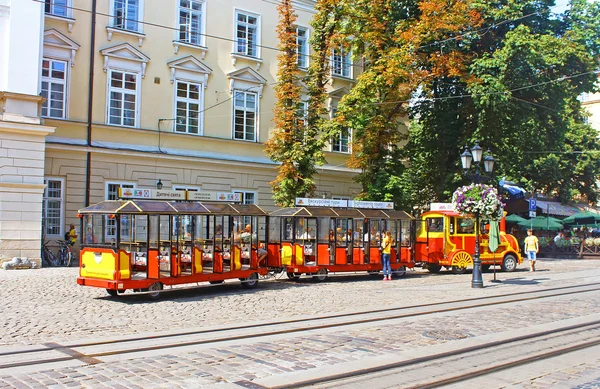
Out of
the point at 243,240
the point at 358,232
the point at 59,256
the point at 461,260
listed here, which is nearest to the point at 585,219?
the point at 461,260

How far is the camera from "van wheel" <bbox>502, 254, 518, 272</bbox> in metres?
26.0

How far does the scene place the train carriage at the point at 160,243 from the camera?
46.9 ft

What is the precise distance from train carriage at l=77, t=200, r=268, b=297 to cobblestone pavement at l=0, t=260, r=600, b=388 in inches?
22.1

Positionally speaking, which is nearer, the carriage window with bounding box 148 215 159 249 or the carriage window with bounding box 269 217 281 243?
the carriage window with bounding box 148 215 159 249

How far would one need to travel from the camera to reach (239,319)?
1207cm

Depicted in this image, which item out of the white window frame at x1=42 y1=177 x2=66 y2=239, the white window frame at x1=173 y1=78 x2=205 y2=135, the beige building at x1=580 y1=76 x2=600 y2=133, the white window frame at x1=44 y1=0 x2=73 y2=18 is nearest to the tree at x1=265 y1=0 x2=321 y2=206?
the white window frame at x1=173 y1=78 x2=205 y2=135

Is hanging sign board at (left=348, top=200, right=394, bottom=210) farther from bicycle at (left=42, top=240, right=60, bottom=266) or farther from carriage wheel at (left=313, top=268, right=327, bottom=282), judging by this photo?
bicycle at (left=42, top=240, right=60, bottom=266)

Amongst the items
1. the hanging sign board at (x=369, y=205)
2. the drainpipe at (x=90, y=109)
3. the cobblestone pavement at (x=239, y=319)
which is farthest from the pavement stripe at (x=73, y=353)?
the drainpipe at (x=90, y=109)

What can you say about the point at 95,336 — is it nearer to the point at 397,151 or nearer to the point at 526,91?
the point at 397,151

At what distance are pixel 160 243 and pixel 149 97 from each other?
1334cm

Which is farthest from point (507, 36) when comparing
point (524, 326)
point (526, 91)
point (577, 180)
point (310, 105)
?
point (577, 180)

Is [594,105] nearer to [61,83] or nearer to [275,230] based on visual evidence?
[275,230]

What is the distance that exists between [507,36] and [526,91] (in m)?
3.08

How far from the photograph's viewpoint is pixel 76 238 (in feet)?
78.7
